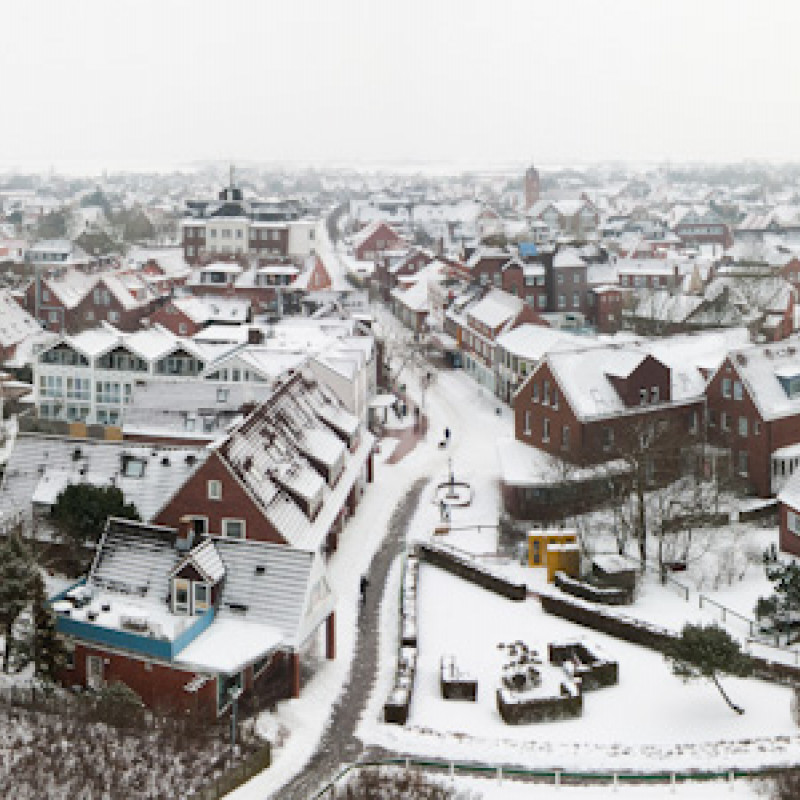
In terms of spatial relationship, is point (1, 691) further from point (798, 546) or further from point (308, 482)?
point (798, 546)

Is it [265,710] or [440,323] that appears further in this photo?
[440,323]

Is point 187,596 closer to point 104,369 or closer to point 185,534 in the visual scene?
point 185,534

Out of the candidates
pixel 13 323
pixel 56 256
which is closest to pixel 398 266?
pixel 56 256

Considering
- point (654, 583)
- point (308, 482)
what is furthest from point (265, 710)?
point (654, 583)

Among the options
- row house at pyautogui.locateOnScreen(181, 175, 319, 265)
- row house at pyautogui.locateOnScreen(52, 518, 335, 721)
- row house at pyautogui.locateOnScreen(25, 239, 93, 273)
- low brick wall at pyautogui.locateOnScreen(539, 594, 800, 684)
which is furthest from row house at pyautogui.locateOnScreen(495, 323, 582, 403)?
row house at pyautogui.locateOnScreen(25, 239, 93, 273)

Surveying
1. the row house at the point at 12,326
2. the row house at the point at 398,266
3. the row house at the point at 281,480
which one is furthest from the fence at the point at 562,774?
the row house at the point at 398,266

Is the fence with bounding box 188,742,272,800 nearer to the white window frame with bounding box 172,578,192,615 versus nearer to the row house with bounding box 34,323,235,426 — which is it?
the white window frame with bounding box 172,578,192,615
